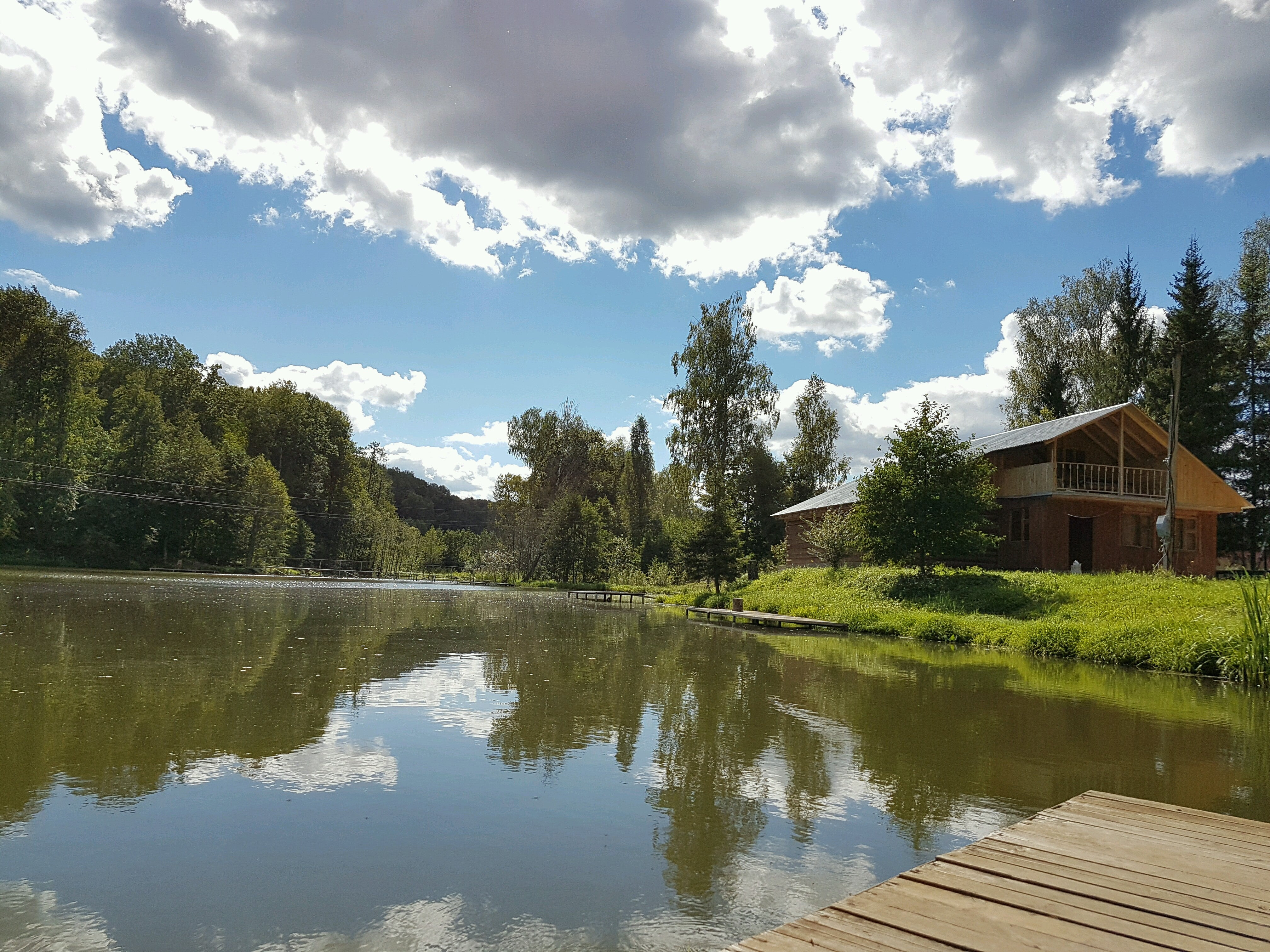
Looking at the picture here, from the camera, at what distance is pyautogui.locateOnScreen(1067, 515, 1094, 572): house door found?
1106 inches

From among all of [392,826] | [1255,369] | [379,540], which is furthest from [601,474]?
[392,826]

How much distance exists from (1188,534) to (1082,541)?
11.8 feet

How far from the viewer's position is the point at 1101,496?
25719 mm

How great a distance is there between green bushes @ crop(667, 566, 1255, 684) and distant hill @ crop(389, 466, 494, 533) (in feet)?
264

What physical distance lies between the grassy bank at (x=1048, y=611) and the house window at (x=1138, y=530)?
18.2 ft

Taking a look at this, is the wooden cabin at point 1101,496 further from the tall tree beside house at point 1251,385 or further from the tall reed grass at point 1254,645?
the tall reed grass at point 1254,645

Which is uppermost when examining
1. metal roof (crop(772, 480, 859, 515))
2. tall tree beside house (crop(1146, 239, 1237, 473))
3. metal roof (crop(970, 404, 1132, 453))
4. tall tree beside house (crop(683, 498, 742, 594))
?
tall tree beside house (crop(1146, 239, 1237, 473))

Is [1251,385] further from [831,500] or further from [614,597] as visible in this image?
[614,597]

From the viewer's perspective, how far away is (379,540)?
6625 cm

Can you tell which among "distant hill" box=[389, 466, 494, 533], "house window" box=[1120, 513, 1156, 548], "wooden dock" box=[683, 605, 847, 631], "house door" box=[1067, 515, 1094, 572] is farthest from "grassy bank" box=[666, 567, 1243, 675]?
"distant hill" box=[389, 466, 494, 533]

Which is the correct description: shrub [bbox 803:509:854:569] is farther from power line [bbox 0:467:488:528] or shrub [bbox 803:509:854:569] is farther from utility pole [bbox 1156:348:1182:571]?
power line [bbox 0:467:488:528]

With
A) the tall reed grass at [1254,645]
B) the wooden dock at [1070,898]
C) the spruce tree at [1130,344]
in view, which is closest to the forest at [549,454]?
the spruce tree at [1130,344]

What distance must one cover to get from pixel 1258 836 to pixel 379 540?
219 ft

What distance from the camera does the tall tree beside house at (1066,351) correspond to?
37.3 m
